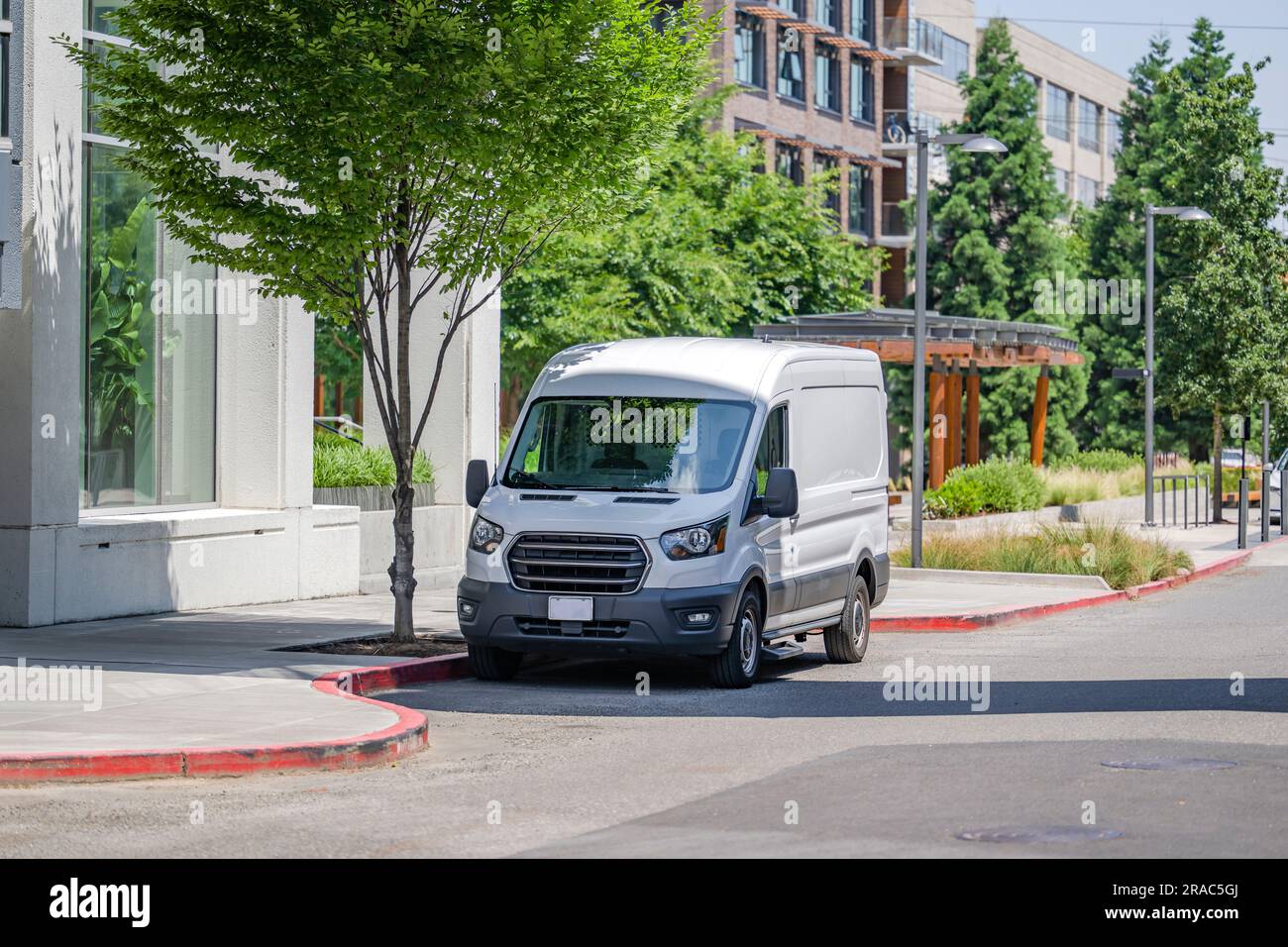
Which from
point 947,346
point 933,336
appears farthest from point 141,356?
point 947,346

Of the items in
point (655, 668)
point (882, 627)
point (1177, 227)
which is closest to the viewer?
point (655, 668)

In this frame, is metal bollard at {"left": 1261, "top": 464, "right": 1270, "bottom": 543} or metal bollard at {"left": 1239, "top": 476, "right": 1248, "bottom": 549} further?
metal bollard at {"left": 1261, "top": 464, "right": 1270, "bottom": 543}

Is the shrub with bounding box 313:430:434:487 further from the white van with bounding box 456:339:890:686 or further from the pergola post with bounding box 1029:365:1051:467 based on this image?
the pergola post with bounding box 1029:365:1051:467

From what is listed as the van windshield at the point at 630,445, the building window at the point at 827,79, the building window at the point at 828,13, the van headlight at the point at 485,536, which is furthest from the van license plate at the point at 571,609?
the building window at the point at 828,13

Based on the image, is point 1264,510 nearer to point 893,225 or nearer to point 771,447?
point 771,447

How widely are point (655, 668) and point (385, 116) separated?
5.04 m

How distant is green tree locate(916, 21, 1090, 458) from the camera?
2355 inches

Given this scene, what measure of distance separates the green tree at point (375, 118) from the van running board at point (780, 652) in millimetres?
3082

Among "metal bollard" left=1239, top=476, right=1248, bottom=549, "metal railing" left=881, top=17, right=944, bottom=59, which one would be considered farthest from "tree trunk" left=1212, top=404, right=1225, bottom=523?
"metal railing" left=881, top=17, right=944, bottom=59

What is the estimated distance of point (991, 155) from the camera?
60219 mm

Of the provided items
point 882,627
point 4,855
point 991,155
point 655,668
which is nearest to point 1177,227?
point 991,155

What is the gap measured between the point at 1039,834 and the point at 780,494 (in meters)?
6.19

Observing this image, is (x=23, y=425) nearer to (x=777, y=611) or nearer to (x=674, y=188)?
(x=777, y=611)

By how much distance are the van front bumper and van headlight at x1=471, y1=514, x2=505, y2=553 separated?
29 cm
